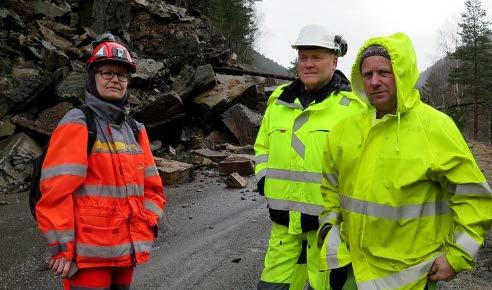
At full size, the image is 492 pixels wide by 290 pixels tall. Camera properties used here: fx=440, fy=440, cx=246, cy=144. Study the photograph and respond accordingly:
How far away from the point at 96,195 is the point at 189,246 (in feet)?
12.7

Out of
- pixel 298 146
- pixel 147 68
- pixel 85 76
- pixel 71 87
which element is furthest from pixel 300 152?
pixel 147 68

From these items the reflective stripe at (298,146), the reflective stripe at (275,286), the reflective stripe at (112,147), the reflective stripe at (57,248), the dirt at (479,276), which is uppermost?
the reflective stripe at (112,147)

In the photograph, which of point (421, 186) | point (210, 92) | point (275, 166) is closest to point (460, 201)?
point (421, 186)

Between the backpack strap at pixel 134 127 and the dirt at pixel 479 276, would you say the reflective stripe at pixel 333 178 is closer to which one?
the backpack strap at pixel 134 127

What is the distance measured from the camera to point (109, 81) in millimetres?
2805

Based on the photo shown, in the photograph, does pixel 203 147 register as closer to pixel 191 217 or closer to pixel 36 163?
pixel 191 217

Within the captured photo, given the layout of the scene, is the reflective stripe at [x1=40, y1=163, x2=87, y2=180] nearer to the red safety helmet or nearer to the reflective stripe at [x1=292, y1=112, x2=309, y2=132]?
the red safety helmet

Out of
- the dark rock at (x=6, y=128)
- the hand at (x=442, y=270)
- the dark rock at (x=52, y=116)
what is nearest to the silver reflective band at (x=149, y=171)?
the hand at (x=442, y=270)

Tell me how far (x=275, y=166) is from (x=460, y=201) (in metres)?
1.42

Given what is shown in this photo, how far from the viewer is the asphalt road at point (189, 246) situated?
506 cm

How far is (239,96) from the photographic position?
1595 cm

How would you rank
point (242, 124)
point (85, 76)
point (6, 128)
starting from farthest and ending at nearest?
1. point (242, 124)
2. point (85, 76)
3. point (6, 128)

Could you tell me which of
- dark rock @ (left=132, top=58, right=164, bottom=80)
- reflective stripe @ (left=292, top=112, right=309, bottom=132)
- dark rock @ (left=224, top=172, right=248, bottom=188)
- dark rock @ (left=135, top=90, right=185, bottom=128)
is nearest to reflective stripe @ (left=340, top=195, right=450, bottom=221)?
reflective stripe @ (left=292, top=112, right=309, bottom=132)

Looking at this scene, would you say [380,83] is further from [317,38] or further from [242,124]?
[242,124]
